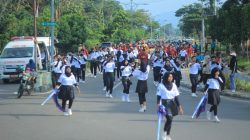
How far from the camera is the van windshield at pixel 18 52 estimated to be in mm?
30688

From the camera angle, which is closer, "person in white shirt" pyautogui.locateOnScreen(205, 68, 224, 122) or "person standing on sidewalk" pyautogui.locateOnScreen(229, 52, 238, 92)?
"person in white shirt" pyautogui.locateOnScreen(205, 68, 224, 122)

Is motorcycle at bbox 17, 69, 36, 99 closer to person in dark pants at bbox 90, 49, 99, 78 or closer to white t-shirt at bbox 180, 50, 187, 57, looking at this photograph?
person in dark pants at bbox 90, 49, 99, 78

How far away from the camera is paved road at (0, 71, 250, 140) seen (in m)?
12.7

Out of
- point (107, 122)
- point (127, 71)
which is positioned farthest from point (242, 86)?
point (107, 122)

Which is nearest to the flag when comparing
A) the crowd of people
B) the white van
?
the crowd of people

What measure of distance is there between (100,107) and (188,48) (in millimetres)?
25352

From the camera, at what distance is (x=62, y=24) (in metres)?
48.0

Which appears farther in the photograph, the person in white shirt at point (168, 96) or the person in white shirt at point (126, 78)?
the person in white shirt at point (126, 78)

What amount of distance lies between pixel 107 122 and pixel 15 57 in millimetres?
16877

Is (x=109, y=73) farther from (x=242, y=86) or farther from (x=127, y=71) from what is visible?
(x=242, y=86)

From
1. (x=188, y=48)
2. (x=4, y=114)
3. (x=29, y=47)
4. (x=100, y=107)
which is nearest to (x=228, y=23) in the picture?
(x=188, y=48)

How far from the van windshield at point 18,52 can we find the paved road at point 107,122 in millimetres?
9432

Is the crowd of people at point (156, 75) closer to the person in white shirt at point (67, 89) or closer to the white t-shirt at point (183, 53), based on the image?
the person in white shirt at point (67, 89)

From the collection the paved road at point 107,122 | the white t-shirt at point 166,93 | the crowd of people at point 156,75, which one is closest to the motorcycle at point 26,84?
the paved road at point 107,122
